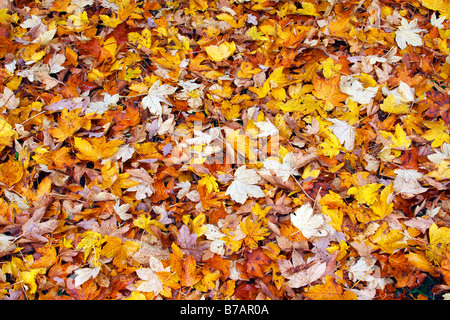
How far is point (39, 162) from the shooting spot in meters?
1.73

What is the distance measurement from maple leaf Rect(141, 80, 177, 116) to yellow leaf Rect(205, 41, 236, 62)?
42 centimetres

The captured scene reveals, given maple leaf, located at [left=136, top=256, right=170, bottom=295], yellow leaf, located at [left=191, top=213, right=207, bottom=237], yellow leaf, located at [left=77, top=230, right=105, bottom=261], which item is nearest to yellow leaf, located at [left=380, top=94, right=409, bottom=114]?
yellow leaf, located at [left=191, top=213, right=207, bottom=237]

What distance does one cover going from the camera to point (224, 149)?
1.79 metres

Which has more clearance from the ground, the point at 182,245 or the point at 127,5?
the point at 127,5

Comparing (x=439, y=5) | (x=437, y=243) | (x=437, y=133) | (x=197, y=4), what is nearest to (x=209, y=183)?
(x=437, y=243)

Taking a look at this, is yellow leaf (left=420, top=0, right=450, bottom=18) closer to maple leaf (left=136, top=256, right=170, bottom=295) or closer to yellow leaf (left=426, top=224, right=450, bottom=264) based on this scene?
yellow leaf (left=426, top=224, right=450, bottom=264)

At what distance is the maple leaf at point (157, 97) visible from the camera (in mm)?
1920

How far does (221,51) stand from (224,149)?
826 mm

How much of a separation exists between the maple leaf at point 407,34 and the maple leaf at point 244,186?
1.58m

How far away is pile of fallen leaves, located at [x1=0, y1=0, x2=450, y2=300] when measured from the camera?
4.86 ft

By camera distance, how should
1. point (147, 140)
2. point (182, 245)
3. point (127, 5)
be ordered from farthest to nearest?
point (127, 5) < point (147, 140) < point (182, 245)

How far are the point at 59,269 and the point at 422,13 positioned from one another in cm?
314

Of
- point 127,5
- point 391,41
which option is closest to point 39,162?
point 127,5
